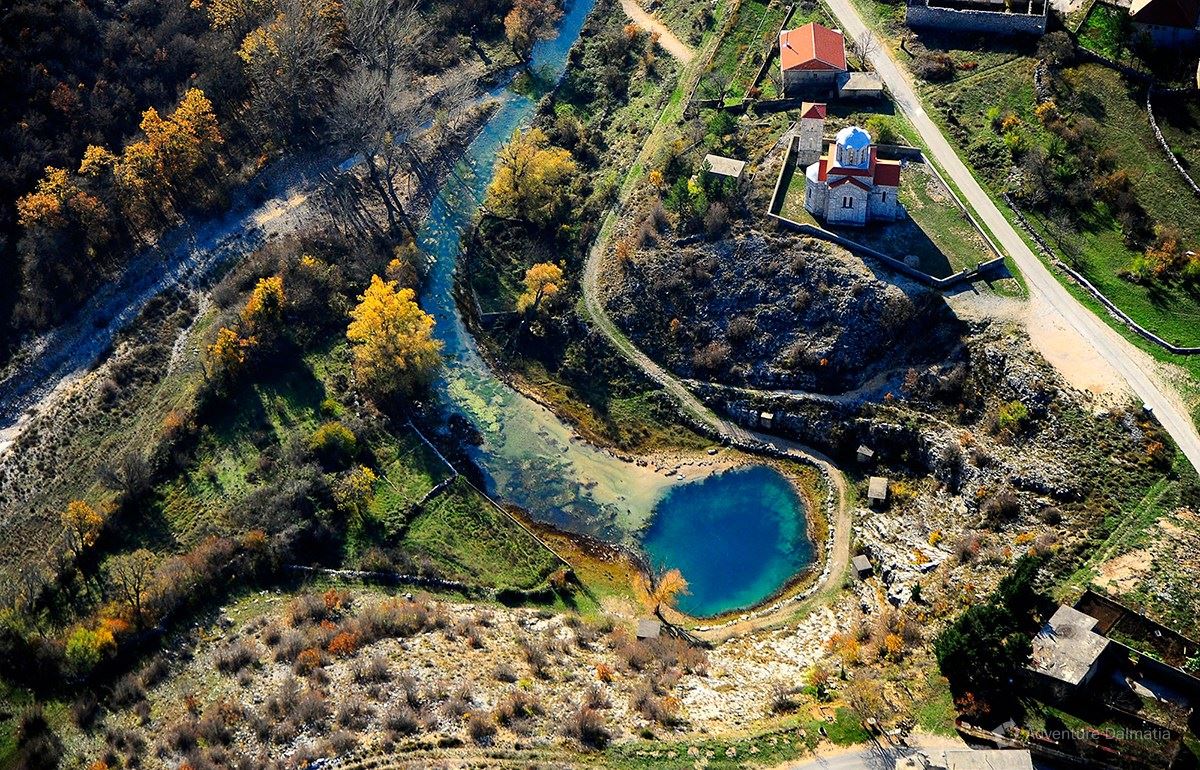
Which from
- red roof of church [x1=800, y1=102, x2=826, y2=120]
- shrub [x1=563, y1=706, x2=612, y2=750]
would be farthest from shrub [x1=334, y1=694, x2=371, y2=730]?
red roof of church [x1=800, y1=102, x2=826, y2=120]

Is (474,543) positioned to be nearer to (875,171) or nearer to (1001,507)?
(1001,507)

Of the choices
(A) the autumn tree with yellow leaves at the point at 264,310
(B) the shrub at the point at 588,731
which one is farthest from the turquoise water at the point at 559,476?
(B) the shrub at the point at 588,731

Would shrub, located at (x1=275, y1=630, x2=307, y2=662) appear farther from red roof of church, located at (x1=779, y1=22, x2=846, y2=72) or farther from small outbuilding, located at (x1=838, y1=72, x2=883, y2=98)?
small outbuilding, located at (x1=838, y1=72, x2=883, y2=98)

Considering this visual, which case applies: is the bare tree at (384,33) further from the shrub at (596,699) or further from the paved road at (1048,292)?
the shrub at (596,699)

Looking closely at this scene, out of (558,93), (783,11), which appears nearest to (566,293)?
(558,93)

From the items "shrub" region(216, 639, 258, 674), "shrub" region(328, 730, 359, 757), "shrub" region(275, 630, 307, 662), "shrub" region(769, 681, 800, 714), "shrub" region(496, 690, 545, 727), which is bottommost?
"shrub" region(769, 681, 800, 714)

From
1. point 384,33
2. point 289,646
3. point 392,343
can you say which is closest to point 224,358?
point 392,343

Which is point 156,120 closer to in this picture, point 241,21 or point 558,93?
point 241,21
